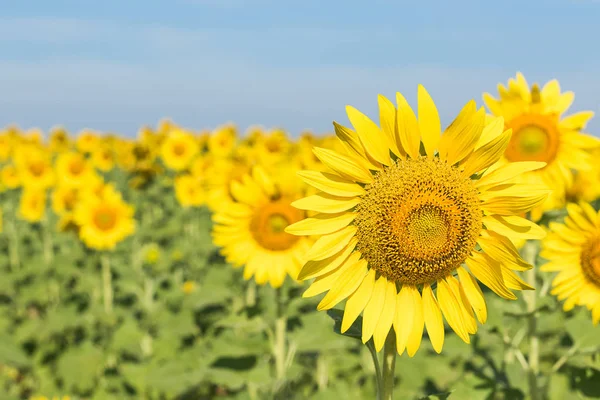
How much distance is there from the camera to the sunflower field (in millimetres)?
1936

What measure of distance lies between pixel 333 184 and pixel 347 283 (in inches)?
11.8

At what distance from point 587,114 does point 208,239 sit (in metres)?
5.22

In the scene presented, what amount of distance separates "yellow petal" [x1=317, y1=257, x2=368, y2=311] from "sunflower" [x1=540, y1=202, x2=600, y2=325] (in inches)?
59.9

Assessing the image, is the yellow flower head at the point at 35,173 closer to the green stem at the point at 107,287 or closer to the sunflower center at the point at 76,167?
the sunflower center at the point at 76,167

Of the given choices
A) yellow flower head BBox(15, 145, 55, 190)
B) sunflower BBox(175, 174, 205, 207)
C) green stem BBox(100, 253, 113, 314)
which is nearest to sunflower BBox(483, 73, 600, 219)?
green stem BBox(100, 253, 113, 314)

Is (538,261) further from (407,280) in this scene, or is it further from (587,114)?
(407,280)

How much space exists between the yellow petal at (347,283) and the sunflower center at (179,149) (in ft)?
27.3

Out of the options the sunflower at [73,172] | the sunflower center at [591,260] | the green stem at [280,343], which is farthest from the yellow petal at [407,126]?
the sunflower at [73,172]

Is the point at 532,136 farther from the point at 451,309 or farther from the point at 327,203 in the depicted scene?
the point at 327,203

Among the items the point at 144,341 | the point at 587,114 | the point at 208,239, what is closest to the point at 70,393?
the point at 144,341

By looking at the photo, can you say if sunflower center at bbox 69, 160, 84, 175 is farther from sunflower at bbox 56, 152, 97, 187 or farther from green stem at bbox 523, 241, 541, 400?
green stem at bbox 523, 241, 541, 400

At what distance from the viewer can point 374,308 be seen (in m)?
1.95

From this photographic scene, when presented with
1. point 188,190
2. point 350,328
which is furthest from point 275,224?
point 188,190

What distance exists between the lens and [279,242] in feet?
13.8
